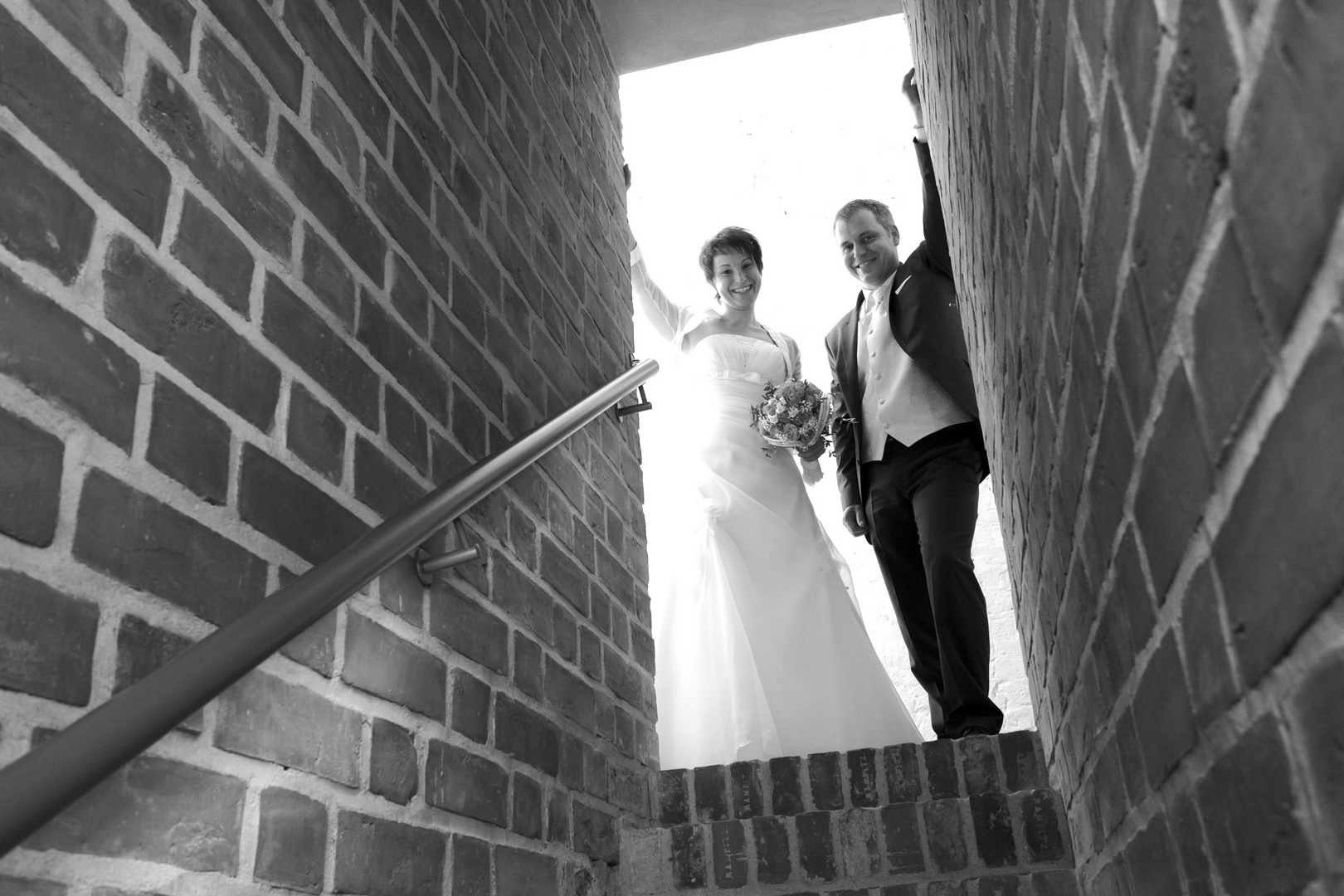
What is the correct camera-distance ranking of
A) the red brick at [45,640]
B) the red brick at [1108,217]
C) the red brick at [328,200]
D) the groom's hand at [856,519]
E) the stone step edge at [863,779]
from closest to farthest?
the red brick at [1108,217] → the red brick at [45,640] → the red brick at [328,200] → the stone step edge at [863,779] → the groom's hand at [856,519]

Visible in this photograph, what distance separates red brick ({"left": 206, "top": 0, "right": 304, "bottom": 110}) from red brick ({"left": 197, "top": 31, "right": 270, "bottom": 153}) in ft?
0.12

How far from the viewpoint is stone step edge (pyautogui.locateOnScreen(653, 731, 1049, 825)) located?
2.26 meters

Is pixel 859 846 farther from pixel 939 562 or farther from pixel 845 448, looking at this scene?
pixel 845 448

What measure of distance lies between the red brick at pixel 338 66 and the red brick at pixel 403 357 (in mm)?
279

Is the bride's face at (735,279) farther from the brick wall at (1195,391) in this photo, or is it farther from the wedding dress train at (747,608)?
the brick wall at (1195,391)

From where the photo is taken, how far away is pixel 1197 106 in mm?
500

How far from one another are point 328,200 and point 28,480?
2.26 feet

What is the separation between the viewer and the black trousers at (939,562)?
9.37 feet

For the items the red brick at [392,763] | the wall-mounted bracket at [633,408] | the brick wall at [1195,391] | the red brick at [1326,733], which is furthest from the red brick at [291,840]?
the wall-mounted bracket at [633,408]

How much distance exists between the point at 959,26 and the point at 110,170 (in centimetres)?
108

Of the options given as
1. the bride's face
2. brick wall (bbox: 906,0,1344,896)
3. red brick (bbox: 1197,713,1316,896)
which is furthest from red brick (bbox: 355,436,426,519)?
the bride's face

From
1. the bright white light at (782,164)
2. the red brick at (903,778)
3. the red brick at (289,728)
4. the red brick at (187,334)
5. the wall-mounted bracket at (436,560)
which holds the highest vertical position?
the bright white light at (782,164)

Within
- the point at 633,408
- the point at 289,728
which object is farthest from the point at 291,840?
the point at 633,408

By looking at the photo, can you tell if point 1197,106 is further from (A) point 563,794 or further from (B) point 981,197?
(A) point 563,794
